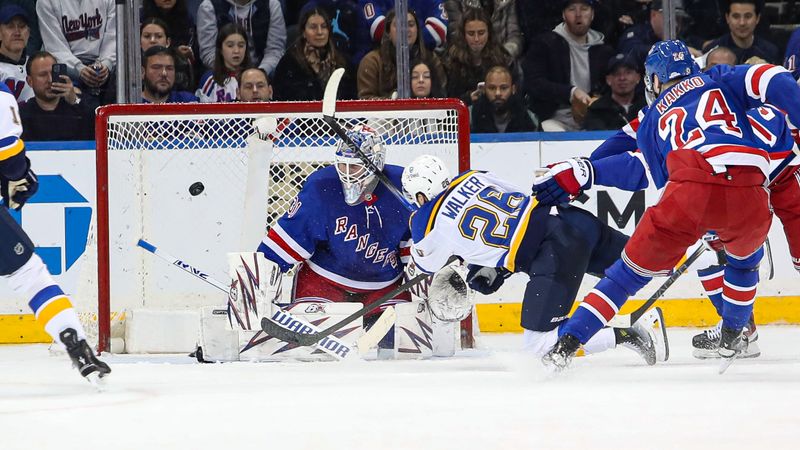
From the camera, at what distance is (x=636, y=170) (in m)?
4.47

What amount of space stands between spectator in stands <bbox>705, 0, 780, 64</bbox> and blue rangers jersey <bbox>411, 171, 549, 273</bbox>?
2.22m

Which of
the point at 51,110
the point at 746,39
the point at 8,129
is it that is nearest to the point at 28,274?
the point at 8,129

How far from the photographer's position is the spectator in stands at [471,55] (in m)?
6.18

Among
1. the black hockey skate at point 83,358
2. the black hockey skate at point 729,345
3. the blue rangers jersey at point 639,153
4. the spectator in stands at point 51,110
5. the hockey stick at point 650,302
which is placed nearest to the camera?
the black hockey skate at point 83,358

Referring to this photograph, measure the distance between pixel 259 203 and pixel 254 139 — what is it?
0.25 m

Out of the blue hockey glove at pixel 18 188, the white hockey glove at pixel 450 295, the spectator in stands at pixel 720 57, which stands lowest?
the white hockey glove at pixel 450 295

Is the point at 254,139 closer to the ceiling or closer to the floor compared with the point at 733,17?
closer to the floor

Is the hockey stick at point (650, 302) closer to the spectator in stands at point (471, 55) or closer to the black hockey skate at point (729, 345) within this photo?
the black hockey skate at point (729, 345)

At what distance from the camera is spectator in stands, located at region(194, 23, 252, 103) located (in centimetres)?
611

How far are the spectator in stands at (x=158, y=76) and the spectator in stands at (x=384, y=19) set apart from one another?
88 centimetres

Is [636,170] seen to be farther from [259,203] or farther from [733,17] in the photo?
[733,17]

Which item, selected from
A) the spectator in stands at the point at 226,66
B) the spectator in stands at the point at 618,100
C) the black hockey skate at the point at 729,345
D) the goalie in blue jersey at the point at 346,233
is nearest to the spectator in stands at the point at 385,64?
the spectator in stands at the point at 226,66

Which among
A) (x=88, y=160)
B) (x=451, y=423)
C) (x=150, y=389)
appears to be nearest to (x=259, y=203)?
(x=88, y=160)

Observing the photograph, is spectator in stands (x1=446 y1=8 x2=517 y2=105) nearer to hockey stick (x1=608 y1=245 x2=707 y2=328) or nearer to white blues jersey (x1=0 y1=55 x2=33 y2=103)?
hockey stick (x1=608 y1=245 x2=707 y2=328)
